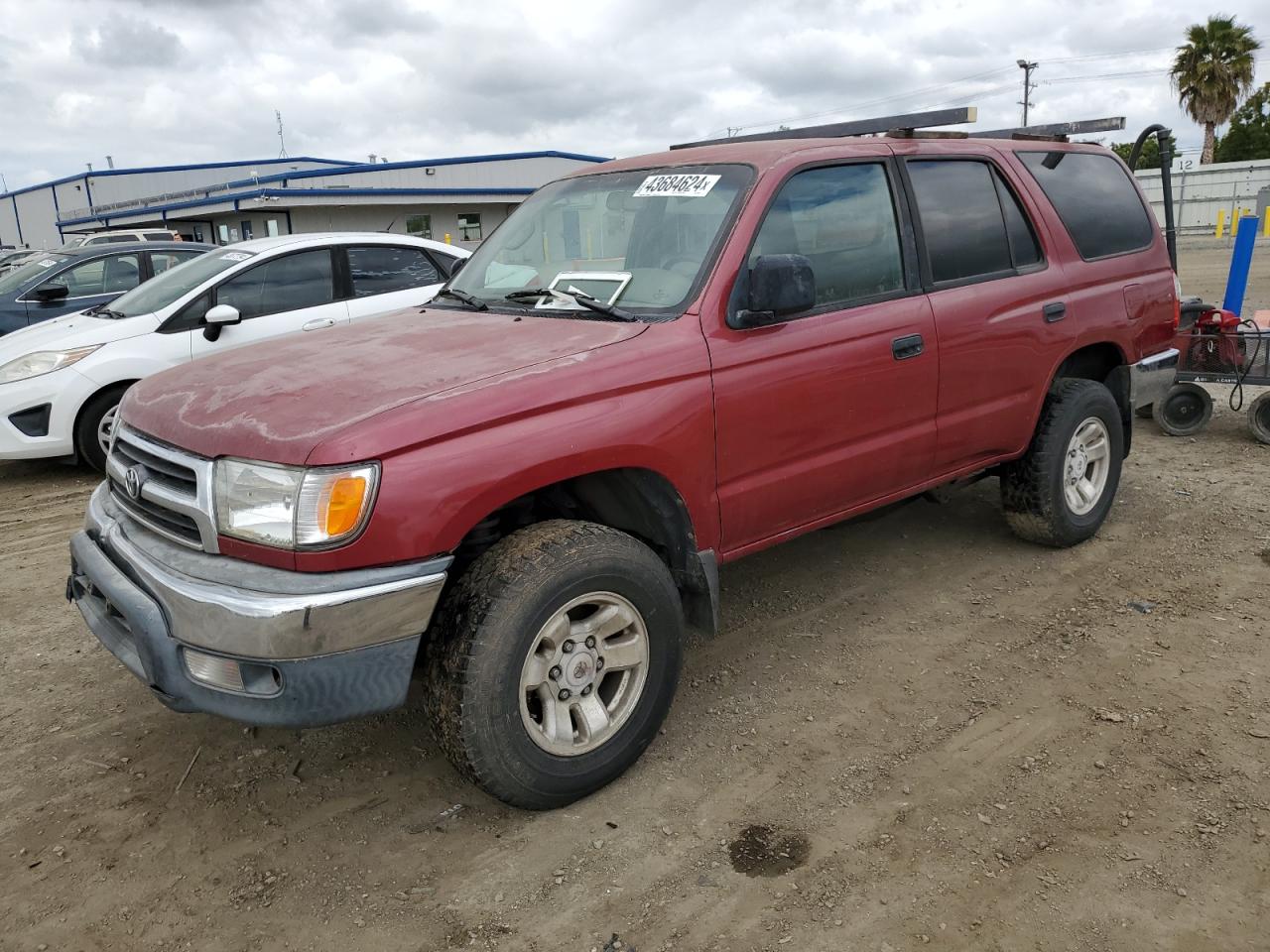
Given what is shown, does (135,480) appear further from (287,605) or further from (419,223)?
(419,223)

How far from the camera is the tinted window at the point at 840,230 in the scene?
3555mm

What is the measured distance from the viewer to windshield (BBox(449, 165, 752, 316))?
3424mm

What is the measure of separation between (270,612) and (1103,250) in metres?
4.35

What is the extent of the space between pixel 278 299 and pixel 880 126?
15.7 ft

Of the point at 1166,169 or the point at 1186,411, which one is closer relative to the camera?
the point at 1166,169

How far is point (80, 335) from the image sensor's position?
6.95 m

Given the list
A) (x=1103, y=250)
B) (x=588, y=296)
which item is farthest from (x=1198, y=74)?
(x=588, y=296)

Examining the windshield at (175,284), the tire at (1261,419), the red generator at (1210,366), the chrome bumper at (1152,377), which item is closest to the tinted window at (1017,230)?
the chrome bumper at (1152,377)

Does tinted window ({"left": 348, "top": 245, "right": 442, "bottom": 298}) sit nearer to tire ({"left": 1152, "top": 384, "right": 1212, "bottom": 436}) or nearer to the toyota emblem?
the toyota emblem

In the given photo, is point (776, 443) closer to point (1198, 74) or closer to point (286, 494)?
point (286, 494)

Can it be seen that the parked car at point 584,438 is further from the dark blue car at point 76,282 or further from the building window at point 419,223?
the building window at point 419,223

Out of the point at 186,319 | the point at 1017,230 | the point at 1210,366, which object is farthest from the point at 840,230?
the point at 186,319

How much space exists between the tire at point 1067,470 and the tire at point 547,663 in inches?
96.0

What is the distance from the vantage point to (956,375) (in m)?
4.07
